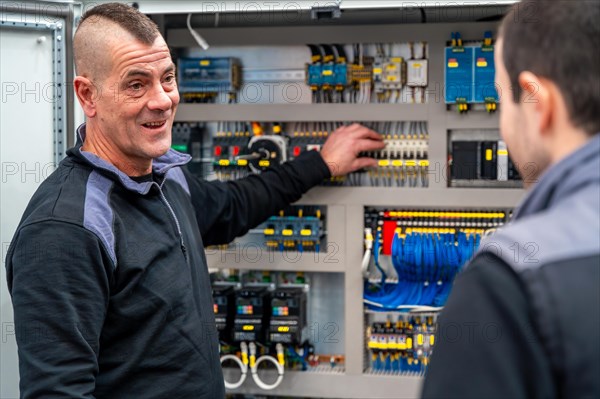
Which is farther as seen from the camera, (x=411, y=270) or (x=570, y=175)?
(x=411, y=270)

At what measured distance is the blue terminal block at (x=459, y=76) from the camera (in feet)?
9.26

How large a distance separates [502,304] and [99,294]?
1200mm

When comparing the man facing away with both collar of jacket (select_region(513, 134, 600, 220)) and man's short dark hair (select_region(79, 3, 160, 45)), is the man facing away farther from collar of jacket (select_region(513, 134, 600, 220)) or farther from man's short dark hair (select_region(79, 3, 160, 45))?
man's short dark hair (select_region(79, 3, 160, 45))

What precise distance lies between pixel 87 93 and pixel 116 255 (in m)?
0.48

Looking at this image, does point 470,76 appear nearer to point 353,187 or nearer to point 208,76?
point 353,187

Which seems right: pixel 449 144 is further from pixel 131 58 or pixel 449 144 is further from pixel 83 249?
pixel 83 249

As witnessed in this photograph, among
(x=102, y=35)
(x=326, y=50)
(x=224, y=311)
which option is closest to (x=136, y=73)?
(x=102, y=35)

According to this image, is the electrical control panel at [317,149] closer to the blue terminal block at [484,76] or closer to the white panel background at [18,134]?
the blue terminal block at [484,76]

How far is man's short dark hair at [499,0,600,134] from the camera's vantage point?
948 mm

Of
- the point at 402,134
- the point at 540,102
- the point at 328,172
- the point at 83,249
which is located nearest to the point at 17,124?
the point at 83,249

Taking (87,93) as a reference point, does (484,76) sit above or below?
above

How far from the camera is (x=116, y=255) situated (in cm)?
193

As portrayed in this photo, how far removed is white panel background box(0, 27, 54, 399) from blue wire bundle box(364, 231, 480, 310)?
4.16ft

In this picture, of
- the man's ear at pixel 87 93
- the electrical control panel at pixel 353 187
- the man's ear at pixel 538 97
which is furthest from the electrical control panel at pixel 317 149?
the man's ear at pixel 538 97
